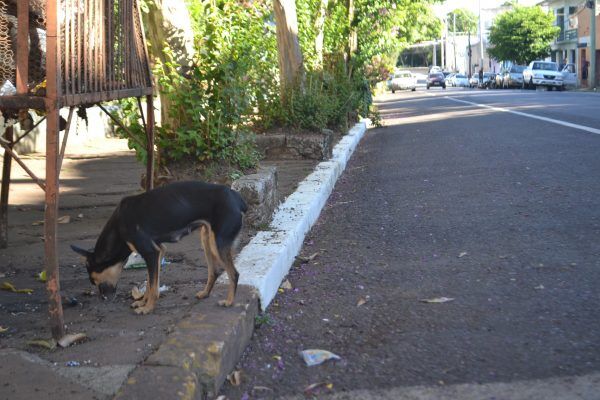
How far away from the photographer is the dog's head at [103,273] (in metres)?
3.92

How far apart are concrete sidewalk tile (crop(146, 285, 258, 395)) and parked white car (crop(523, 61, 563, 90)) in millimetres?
44776

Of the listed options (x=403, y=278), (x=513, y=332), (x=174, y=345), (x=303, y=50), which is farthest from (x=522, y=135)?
(x=174, y=345)

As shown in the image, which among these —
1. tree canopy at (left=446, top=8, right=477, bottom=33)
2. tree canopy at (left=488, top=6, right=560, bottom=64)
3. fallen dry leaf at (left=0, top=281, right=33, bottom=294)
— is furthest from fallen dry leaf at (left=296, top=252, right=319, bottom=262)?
tree canopy at (left=446, top=8, right=477, bottom=33)

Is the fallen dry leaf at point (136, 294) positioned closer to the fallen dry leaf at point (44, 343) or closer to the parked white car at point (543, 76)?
the fallen dry leaf at point (44, 343)

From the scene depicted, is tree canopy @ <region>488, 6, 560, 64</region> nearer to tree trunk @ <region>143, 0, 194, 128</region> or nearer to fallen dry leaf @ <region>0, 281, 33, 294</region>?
tree trunk @ <region>143, 0, 194, 128</region>

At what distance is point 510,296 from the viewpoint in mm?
4332

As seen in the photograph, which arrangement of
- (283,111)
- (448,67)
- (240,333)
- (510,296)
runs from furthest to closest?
(448,67) < (283,111) < (510,296) < (240,333)

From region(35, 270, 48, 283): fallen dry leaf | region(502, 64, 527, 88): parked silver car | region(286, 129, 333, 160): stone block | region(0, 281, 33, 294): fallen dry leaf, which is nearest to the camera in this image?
region(0, 281, 33, 294): fallen dry leaf

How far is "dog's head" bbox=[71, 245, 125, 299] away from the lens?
3.92 meters

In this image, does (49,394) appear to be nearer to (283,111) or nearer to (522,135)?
(283,111)

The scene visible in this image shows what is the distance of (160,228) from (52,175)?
2.29 feet

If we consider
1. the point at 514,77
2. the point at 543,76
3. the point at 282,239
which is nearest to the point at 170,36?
the point at 282,239

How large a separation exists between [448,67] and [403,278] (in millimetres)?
134241

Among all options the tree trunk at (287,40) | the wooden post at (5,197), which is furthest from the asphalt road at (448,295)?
the tree trunk at (287,40)
